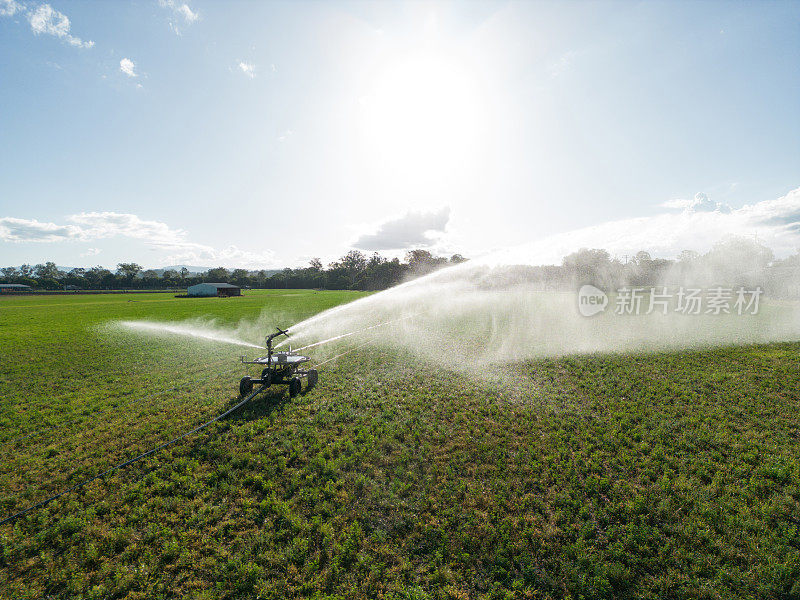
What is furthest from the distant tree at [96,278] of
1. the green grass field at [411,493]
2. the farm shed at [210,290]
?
the green grass field at [411,493]

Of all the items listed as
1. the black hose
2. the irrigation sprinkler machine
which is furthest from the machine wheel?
the black hose

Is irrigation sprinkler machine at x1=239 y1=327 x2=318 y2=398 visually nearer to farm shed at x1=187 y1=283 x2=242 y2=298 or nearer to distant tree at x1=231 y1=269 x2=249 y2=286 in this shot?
farm shed at x1=187 y1=283 x2=242 y2=298

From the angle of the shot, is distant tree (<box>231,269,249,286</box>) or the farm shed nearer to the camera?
the farm shed

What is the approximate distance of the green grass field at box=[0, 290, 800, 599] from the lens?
203 inches

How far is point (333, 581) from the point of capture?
16.6 ft

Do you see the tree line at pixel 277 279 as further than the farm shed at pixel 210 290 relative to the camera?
Yes

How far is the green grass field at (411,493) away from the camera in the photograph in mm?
5145

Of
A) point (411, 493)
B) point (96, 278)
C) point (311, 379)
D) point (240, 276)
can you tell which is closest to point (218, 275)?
point (240, 276)

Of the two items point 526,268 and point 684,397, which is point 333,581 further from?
point 526,268

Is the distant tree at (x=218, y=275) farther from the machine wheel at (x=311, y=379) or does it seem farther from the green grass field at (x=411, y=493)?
the machine wheel at (x=311, y=379)

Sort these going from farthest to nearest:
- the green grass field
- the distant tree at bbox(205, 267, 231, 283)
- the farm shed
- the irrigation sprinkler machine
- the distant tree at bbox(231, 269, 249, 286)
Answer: the distant tree at bbox(231, 269, 249, 286)
the distant tree at bbox(205, 267, 231, 283)
the farm shed
the irrigation sprinkler machine
the green grass field

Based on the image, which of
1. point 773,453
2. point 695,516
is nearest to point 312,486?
point 695,516

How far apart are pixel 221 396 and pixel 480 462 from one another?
1012cm

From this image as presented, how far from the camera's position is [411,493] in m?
6.95
